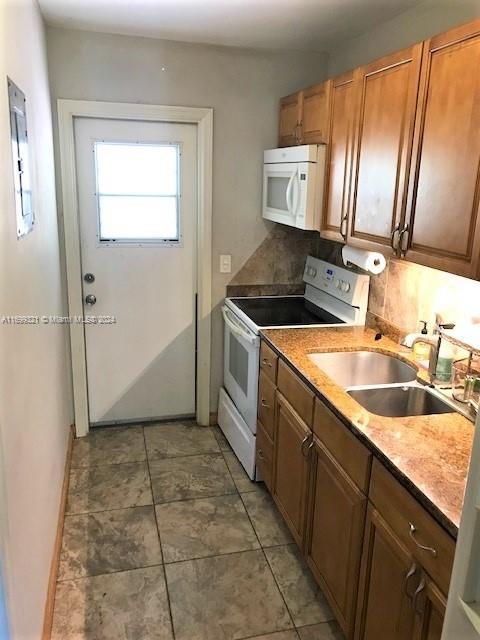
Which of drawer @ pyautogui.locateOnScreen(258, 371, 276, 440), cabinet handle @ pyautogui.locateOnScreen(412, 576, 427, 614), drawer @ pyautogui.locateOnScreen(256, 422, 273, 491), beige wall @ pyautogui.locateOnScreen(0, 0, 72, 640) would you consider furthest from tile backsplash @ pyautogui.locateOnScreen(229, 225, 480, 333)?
beige wall @ pyautogui.locateOnScreen(0, 0, 72, 640)

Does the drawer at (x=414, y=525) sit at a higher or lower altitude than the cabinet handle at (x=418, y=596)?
higher

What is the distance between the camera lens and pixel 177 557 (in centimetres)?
234

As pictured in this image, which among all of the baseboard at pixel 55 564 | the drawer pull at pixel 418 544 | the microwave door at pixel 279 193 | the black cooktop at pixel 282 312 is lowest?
the baseboard at pixel 55 564

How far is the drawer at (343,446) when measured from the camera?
5.36ft

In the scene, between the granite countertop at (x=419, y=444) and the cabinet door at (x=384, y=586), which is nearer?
the granite countertop at (x=419, y=444)

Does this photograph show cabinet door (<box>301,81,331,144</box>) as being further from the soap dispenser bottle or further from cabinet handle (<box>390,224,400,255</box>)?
the soap dispenser bottle

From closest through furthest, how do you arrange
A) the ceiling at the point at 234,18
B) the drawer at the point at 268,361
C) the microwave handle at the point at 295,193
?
the ceiling at the point at 234,18
the drawer at the point at 268,361
the microwave handle at the point at 295,193

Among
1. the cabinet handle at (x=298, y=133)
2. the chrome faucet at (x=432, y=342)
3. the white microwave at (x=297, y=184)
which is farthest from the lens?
the cabinet handle at (x=298, y=133)

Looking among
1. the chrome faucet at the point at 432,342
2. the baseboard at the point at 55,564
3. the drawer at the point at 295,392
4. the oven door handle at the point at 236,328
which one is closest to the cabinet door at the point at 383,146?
the chrome faucet at the point at 432,342

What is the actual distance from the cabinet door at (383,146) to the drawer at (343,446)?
0.71 metres

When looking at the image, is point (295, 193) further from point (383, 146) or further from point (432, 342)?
point (432, 342)

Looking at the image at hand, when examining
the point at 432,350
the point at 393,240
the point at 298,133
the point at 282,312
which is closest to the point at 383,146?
the point at 393,240

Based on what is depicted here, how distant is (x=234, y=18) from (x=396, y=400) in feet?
6.45

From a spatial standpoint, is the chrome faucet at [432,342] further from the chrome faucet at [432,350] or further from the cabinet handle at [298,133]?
the cabinet handle at [298,133]
